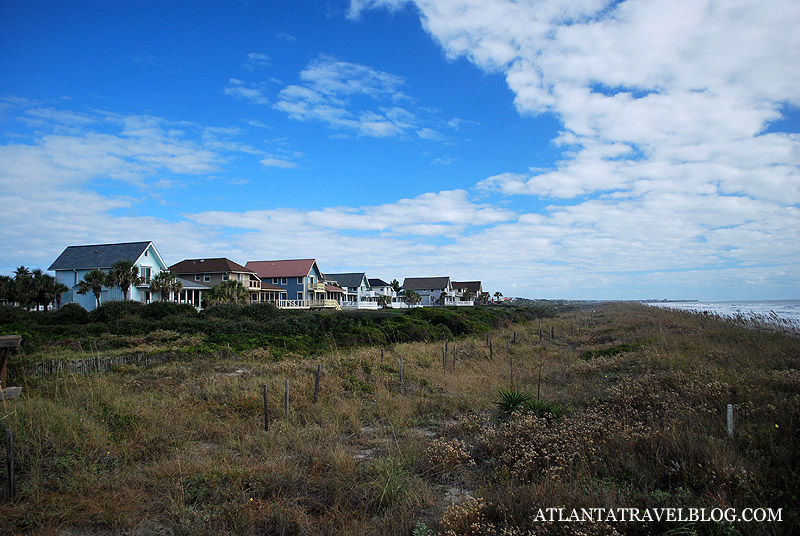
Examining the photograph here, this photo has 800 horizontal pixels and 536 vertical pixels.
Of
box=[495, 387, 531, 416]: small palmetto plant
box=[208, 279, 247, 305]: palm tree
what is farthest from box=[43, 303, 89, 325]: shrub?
box=[495, 387, 531, 416]: small palmetto plant

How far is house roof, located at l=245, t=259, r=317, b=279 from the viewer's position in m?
62.8

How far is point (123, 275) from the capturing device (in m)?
39.7

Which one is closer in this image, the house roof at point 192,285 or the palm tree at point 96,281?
the palm tree at point 96,281

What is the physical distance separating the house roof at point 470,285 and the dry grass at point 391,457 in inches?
4295

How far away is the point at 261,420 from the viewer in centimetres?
877

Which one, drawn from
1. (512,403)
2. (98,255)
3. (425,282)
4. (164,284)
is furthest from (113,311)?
(425,282)

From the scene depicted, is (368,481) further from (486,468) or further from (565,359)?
(565,359)

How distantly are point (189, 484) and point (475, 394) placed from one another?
6808 mm

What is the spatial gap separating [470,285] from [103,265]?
92359 mm

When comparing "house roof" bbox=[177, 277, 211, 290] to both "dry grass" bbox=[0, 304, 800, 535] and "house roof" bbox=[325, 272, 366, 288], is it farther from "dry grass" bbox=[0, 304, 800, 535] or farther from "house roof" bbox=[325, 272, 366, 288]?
"dry grass" bbox=[0, 304, 800, 535]

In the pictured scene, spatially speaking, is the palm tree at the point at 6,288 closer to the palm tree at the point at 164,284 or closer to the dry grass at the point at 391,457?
the palm tree at the point at 164,284

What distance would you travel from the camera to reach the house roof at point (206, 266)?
51.4 metres

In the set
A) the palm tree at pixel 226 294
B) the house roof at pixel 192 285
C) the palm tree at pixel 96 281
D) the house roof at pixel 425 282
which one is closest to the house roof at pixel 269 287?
the house roof at pixel 192 285

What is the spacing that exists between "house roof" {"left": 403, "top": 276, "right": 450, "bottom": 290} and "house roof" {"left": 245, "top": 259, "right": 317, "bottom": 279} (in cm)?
4306
